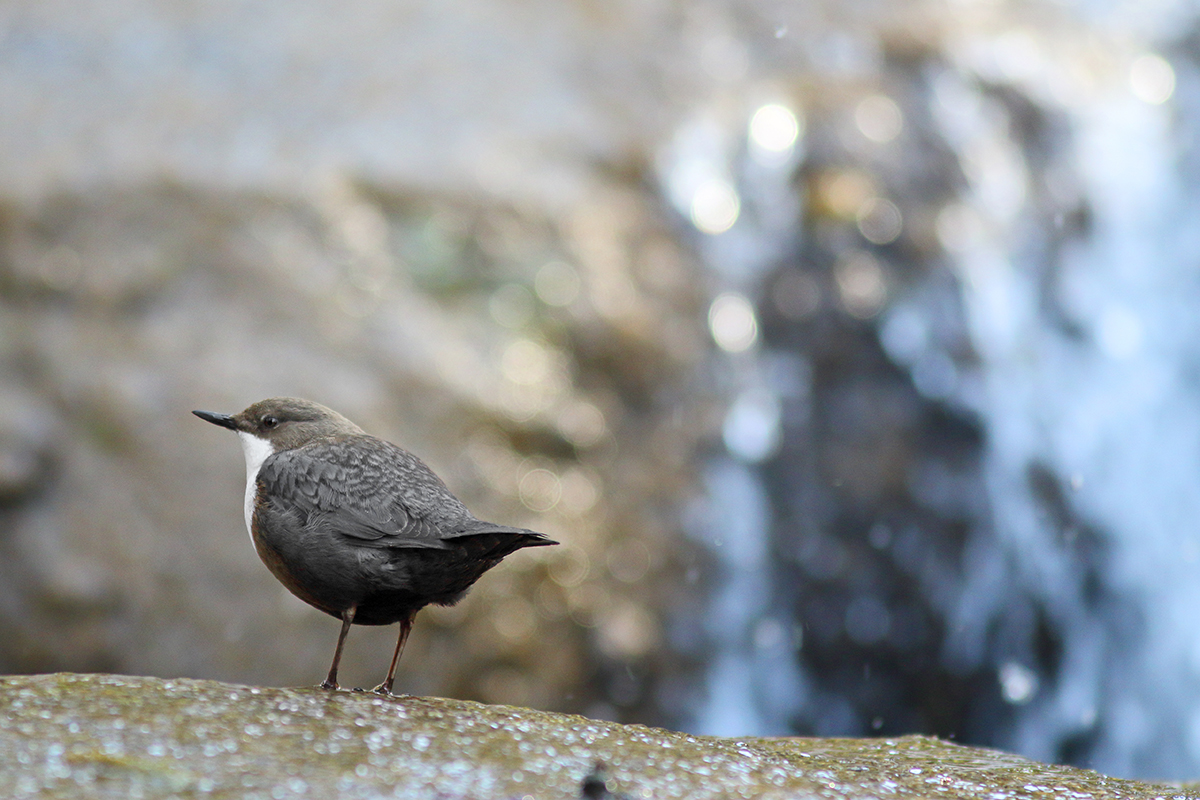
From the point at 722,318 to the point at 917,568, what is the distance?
1.97 m

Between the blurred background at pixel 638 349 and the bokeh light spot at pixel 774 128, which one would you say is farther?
the bokeh light spot at pixel 774 128

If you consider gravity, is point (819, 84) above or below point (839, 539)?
above

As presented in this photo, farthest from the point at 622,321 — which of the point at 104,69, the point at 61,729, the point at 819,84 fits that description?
the point at 61,729

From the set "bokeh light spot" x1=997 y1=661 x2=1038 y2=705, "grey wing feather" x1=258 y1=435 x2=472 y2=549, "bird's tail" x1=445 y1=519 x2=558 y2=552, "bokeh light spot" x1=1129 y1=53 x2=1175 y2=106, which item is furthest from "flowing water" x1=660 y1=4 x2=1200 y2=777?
"bird's tail" x1=445 y1=519 x2=558 y2=552

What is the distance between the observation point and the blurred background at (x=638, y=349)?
19.3ft

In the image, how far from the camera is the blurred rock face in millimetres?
5695

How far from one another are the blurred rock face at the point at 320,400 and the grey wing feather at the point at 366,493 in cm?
263

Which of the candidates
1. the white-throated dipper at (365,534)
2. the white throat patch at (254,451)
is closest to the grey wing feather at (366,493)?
the white-throated dipper at (365,534)

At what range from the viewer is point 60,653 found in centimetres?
566

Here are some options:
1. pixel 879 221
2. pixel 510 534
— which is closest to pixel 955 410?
pixel 879 221

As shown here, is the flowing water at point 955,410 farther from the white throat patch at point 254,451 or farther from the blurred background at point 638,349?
the white throat patch at point 254,451

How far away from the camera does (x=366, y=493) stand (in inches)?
120

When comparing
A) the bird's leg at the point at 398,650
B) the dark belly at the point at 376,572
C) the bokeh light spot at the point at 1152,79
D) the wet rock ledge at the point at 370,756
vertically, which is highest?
the bokeh light spot at the point at 1152,79

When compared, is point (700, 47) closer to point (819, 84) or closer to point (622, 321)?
point (819, 84)
